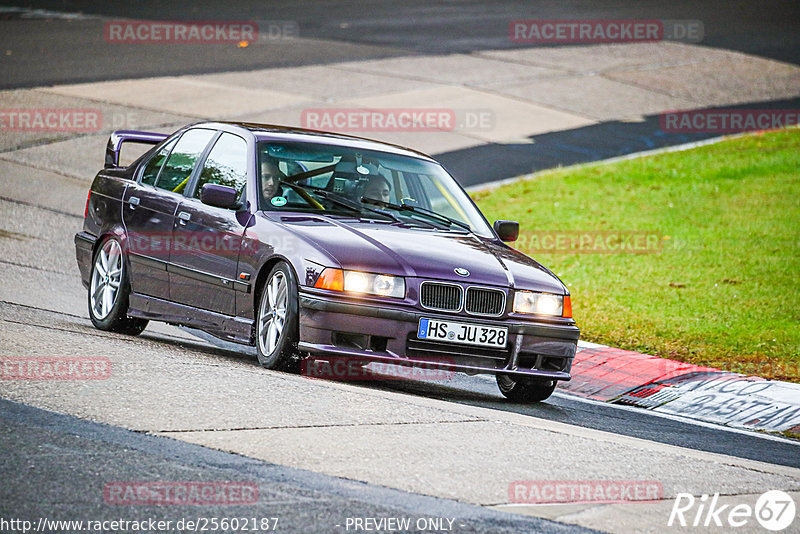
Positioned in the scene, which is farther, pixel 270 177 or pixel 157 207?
pixel 157 207

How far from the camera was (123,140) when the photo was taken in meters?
10.6

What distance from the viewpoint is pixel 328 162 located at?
880cm

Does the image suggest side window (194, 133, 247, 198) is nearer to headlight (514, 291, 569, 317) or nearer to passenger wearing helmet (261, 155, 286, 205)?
passenger wearing helmet (261, 155, 286, 205)

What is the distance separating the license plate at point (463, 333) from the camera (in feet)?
25.3

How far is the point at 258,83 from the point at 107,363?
1737cm

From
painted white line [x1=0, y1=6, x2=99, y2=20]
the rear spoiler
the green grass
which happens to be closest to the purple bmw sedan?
the rear spoiler

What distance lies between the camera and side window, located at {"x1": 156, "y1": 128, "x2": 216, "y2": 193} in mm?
9398

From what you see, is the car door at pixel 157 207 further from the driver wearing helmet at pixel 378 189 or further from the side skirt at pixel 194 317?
the driver wearing helmet at pixel 378 189

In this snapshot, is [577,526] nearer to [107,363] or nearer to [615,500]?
[615,500]

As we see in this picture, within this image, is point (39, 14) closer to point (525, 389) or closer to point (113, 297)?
point (113, 297)

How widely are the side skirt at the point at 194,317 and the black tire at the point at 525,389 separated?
175cm

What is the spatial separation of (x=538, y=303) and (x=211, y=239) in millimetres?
2283

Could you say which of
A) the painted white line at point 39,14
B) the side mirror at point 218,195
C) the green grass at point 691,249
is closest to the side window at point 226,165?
the side mirror at point 218,195

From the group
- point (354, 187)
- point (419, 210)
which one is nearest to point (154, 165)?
point (354, 187)
